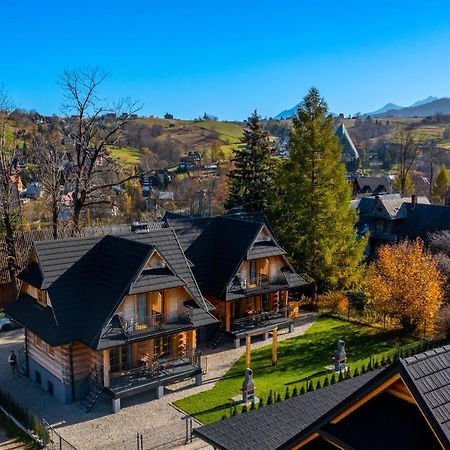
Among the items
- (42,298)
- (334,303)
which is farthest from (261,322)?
(42,298)

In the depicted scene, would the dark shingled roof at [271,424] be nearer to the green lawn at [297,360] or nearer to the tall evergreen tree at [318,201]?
the green lawn at [297,360]

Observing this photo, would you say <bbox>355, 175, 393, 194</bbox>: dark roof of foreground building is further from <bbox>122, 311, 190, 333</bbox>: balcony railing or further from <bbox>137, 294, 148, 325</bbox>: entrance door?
<bbox>137, 294, 148, 325</bbox>: entrance door

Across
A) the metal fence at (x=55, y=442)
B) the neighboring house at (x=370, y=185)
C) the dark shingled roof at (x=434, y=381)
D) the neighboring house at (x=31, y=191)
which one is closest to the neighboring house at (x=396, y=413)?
the dark shingled roof at (x=434, y=381)

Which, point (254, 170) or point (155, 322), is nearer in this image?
point (155, 322)

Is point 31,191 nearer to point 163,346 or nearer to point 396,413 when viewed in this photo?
point 163,346

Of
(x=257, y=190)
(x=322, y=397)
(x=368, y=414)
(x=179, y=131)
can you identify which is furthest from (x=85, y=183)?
(x=179, y=131)

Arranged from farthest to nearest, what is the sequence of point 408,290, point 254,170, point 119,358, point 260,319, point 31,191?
point 31,191 → point 254,170 → point 260,319 → point 408,290 → point 119,358
